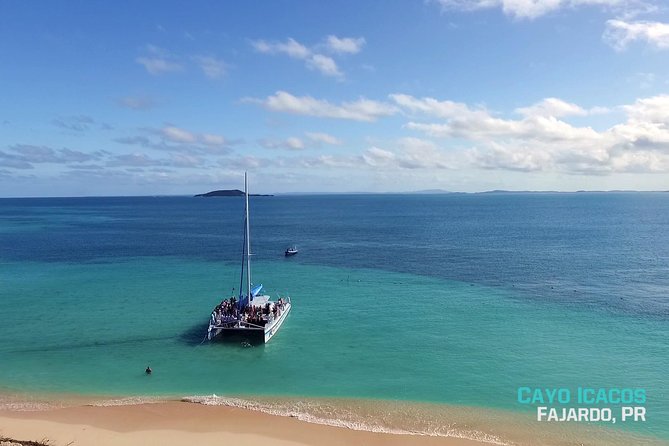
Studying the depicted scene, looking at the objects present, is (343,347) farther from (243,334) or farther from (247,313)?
(247,313)

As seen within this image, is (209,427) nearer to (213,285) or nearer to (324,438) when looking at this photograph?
(324,438)

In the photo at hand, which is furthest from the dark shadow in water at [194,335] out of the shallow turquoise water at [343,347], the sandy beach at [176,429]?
the sandy beach at [176,429]

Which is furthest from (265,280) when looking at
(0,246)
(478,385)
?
(0,246)

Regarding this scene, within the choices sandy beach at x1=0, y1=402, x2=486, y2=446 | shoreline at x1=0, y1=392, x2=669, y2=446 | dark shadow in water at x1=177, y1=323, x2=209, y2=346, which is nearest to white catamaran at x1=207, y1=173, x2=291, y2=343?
dark shadow in water at x1=177, y1=323, x2=209, y2=346

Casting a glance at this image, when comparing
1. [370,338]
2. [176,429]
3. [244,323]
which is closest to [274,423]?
[176,429]

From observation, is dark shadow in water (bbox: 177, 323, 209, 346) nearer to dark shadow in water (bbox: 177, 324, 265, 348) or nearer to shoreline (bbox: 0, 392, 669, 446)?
dark shadow in water (bbox: 177, 324, 265, 348)

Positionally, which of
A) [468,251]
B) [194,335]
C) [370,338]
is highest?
[468,251]

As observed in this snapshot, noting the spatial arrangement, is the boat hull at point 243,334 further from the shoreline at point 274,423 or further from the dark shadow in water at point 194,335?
the shoreline at point 274,423

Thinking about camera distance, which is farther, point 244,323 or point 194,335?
point 194,335
